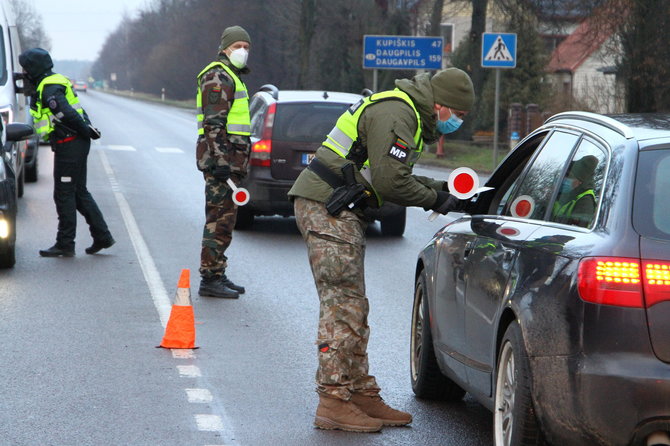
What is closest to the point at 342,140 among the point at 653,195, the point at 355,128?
the point at 355,128

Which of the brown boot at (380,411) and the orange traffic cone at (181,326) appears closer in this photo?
the brown boot at (380,411)

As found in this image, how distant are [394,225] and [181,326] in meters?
6.89

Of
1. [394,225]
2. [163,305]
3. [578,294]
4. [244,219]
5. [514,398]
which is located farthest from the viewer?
[244,219]

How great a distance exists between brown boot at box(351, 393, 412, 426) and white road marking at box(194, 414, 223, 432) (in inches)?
26.9

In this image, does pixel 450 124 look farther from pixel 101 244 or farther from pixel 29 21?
pixel 29 21

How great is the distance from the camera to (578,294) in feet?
14.6

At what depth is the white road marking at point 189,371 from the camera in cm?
731

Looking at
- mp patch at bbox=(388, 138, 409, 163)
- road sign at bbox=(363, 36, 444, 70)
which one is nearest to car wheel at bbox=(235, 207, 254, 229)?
mp patch at bbox=(388, 138, 409, 163)

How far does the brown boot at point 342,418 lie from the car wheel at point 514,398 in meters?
1.02

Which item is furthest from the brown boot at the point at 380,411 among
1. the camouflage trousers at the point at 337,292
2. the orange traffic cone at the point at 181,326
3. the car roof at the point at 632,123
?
the orange traffic cone at the point at 181,326

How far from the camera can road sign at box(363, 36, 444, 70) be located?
1355 inches

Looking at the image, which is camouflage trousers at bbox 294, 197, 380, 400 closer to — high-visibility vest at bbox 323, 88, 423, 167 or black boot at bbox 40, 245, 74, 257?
high-visibility vest at bbox 323, 88, 423, 167

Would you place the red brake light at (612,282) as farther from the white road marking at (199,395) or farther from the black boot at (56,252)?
the black boot at (56,252)

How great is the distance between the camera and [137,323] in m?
8.88
